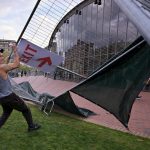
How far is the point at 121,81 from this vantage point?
7914 mm

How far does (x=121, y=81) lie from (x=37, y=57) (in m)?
3.46

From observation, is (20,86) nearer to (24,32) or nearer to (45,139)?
(24,32)

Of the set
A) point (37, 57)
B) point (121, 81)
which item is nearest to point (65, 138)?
point (121, 81)

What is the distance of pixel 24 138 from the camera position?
7.96 metres

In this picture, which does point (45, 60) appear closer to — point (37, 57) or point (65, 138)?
point (37, 57)

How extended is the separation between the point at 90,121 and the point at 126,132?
1.77m

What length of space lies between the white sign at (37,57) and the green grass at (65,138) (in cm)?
153

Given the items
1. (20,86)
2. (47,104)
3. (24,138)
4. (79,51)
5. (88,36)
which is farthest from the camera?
(79,51)

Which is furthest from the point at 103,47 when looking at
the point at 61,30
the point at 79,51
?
the point at 61,30

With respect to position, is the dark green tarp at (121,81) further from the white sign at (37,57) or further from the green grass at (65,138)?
the white sign at (37,57)

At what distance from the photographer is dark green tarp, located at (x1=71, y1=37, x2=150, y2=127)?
7426 mm

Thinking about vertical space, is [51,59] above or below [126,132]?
above


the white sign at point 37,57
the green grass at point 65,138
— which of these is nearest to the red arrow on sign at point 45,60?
the white sign at point 37,57

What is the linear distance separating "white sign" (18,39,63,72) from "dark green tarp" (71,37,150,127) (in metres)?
1.90
